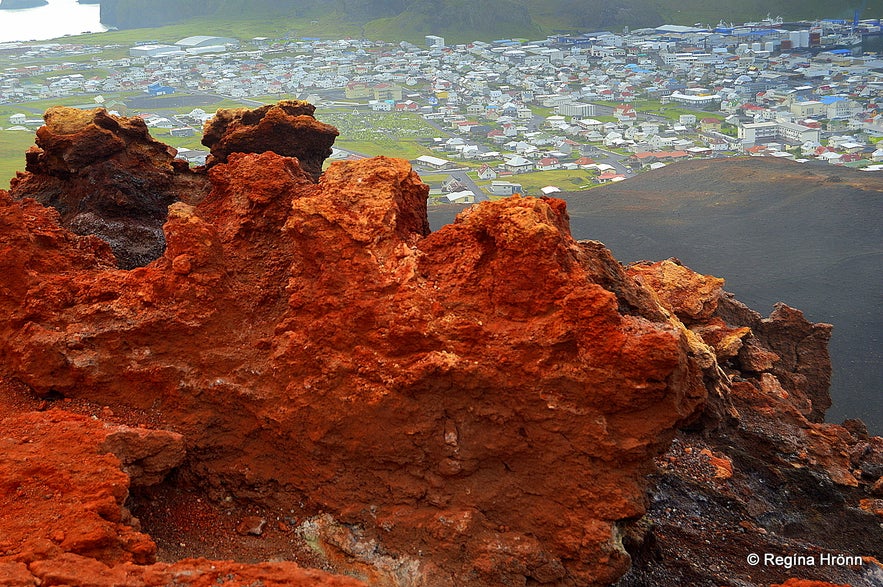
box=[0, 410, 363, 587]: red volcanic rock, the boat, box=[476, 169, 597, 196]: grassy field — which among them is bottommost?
box=[476, 169, 597, 196]: grassy field

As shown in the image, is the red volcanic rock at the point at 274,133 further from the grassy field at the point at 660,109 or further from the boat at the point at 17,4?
the boat at the point at 17,4

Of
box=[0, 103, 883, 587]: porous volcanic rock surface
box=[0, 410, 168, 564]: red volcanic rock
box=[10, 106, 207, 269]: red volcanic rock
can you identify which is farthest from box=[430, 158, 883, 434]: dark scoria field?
box=[0, 410, 168, 564]: red volcanic rock

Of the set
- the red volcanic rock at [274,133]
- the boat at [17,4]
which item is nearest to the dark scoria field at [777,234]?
the red volcanic rock at [274,133]

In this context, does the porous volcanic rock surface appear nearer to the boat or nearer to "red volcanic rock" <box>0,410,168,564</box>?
"red volcanic rock" <box>0,410,168,564</box>

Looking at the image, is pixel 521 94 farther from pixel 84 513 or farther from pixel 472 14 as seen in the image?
pixel 84 513

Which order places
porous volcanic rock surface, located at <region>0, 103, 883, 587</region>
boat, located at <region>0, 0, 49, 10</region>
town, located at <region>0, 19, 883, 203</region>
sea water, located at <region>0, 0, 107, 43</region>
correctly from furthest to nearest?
boat, located at <region>0, 0, 49, 10</region> < sea water, located at <region>0, 0, 107, 43</region> < town, located at <region>0, 19, 883, 203</region> < porous volcanic rock surface, located at <region>0, 103, 883, 587</region>
